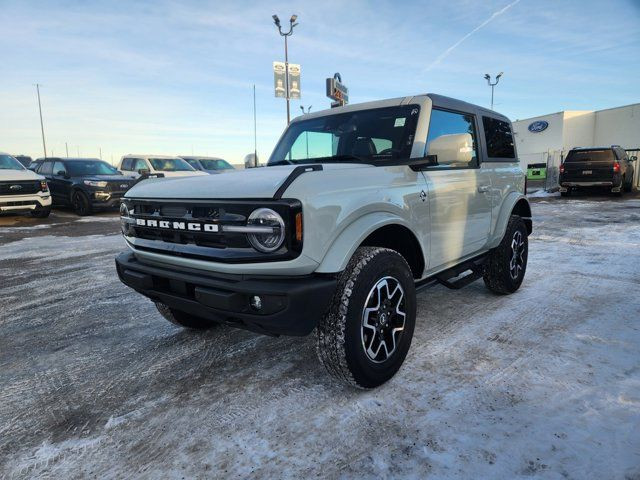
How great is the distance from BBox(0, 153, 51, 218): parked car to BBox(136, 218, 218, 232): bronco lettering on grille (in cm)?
1086

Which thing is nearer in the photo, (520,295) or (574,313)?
(574,313)

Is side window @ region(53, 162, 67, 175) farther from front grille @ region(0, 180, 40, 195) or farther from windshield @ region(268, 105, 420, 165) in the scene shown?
windshield @ region(268, 105, 420, 165)

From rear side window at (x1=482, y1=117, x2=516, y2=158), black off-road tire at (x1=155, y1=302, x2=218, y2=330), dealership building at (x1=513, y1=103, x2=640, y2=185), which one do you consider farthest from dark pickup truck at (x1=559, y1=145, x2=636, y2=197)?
dealership building at (x1=513, y1=103, x2=640, y2=185)

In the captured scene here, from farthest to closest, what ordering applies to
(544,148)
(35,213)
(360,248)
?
(544,148) < (35,213) < (360,248)

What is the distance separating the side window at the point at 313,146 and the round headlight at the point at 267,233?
141 cm

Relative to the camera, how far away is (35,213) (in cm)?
1205

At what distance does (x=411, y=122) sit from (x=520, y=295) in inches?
94.3

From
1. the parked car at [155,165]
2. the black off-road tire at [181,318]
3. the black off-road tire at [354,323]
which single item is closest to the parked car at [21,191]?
the parked car at [155,165]

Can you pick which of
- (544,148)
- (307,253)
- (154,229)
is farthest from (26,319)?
(544,148)

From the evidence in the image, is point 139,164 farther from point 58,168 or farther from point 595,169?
point 595,169

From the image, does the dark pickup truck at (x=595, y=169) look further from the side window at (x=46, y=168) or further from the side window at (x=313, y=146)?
the side window at (x=46, y=168)

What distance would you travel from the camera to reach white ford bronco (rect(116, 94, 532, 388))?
219 centimetres

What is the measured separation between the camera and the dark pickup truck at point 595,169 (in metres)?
14.9

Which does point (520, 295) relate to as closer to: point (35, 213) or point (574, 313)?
point (574, 313)
